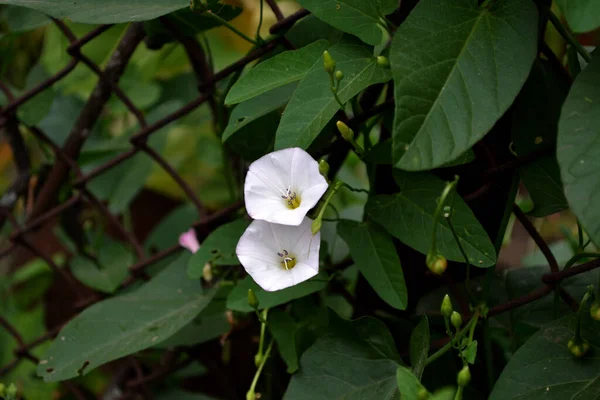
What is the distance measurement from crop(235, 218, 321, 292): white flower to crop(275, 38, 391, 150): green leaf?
7 centimetres

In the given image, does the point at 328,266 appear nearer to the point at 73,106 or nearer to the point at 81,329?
the point at 81,329

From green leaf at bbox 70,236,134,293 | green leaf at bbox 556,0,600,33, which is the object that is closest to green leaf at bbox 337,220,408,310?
green leaf at bbox 556,0,600,33

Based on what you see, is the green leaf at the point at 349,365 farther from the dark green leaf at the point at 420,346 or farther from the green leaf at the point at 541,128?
the green leaf at the point at 541,128

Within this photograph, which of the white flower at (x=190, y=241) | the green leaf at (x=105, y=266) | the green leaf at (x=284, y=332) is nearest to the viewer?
the green leaf at (x=284, y=332)

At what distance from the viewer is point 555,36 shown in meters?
1.41

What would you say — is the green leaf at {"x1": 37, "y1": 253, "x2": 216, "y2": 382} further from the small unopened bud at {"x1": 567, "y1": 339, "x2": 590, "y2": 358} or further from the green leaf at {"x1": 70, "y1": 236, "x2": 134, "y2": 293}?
the small unopened bud at {"x1": 567, "y1": 339, "x2": 590, "y2": 358}

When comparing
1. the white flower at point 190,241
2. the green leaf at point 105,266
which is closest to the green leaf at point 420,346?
the white flower at point 190,241

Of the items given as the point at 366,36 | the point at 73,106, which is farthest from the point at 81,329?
the point at 73,106

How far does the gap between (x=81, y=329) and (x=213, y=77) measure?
0.31 m

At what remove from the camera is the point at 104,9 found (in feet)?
1.89

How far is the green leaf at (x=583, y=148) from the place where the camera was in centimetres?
39

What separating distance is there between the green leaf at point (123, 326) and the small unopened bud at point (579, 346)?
366 millimetres

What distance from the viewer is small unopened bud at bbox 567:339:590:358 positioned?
49cm

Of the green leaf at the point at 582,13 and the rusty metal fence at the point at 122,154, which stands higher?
the green leaf at the point at 582,13
